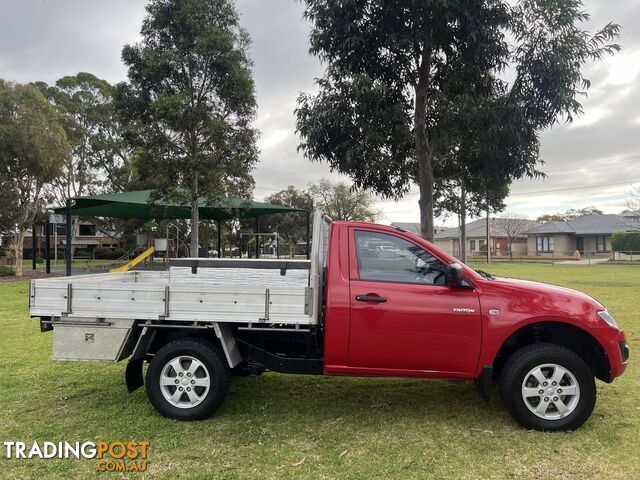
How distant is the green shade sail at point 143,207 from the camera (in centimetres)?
Result: 1523

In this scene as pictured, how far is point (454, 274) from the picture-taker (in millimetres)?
→ 3951

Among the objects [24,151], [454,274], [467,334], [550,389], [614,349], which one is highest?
[24,151]

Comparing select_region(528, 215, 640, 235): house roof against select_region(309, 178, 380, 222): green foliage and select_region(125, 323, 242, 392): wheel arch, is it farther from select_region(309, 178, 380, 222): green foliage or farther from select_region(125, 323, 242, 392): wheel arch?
select_region(125, 323, 242, 392): wheel arch

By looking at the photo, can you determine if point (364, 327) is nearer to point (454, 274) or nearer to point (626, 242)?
point (454, 274)

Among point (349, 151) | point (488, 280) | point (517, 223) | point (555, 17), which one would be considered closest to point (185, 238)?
point (349, 151)

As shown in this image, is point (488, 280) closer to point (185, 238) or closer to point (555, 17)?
point (555, 17)

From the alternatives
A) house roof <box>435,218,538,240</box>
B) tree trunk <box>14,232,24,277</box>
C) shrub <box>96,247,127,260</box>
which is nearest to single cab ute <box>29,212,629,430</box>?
tree trunk <box>14,232,24,277</box>

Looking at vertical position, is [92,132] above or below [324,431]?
above

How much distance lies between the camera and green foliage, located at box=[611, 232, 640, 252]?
40594 millimetres

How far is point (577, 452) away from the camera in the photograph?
3.64 metres

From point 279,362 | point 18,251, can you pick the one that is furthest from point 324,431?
point 18,251

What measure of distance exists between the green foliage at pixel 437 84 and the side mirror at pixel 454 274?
4.82 m

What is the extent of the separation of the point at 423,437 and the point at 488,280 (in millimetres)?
1465

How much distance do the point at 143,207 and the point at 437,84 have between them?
1235 centimetres
